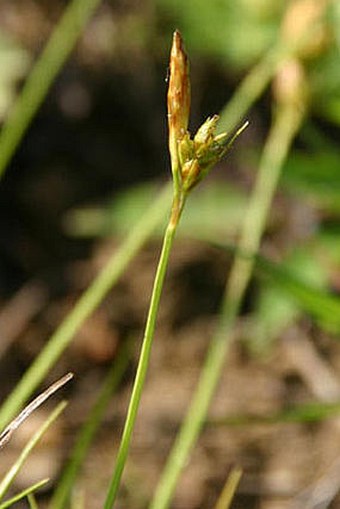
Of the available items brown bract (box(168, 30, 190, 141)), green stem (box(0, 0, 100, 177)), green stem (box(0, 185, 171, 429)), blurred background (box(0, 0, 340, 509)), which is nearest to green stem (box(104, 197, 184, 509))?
brown bract (box(168, 30, 190, 141))

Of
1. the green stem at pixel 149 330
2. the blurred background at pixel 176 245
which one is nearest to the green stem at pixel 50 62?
the blurred background at pixel 176 245

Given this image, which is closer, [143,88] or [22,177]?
[22,177]

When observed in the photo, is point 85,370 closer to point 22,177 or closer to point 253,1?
point 22,177

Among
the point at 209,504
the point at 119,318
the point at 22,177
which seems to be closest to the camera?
the point at 209,504

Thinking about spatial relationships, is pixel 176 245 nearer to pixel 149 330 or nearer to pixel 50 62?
pixel 50 62

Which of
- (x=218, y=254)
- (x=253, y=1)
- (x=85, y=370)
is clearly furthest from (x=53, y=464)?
(x=253, y=1)

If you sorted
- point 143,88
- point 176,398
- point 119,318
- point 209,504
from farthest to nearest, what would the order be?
1. point 143,88
2. point 119,318
3. point 176,398
4. point 209,504
